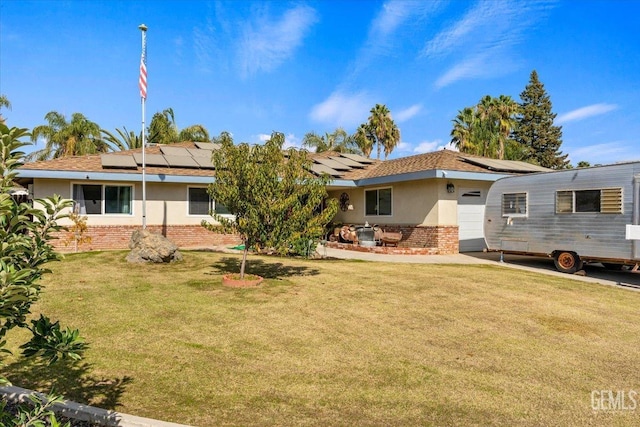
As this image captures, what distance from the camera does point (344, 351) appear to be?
18.5 ft

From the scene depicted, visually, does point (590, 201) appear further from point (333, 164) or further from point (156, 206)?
point (156, 206)

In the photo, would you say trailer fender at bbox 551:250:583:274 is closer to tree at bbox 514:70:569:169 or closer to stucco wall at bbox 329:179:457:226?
Result: stucco wall at bbox 329:179:457:226

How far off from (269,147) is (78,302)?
5.45 metres

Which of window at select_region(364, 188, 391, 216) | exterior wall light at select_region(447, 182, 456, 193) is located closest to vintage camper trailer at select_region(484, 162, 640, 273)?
exterior wall light at select_region(447, 182, 456, 193)

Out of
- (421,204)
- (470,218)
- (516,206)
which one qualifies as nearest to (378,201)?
(421,204)

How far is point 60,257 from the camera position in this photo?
2414mm

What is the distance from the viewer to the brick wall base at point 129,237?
16.2 metres

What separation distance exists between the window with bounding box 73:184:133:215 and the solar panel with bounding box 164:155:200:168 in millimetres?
2296

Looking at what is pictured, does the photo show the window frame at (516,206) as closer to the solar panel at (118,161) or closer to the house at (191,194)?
the house at (191,194)

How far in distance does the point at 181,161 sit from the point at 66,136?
73.7 ft

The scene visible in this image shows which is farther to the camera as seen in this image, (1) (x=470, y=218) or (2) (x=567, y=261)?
(1) (x=470, y=218)

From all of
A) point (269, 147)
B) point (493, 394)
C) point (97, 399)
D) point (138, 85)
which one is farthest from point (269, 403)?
point (138, 85)

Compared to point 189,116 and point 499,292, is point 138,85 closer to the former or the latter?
point 499,292

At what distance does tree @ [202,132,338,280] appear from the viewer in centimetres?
932
